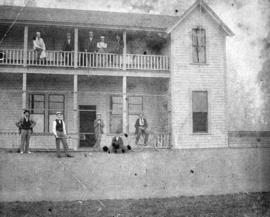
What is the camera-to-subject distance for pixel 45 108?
18844mm


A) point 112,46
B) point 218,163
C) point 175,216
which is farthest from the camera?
point 112,46

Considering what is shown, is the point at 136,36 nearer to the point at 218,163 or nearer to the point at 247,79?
the point at 247,79

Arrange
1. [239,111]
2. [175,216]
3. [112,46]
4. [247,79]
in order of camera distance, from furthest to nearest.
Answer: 1. [239,111]
2. [112,46]
3. [247,79]
4. [175,216]

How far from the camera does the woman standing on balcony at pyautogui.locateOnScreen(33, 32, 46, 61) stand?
1667 cm

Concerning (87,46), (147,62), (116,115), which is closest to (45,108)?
(116,115)

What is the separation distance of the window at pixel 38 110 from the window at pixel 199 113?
7792 millimetres

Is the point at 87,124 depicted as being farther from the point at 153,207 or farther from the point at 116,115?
the point at 153,207

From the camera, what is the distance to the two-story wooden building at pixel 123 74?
1762 centimetres

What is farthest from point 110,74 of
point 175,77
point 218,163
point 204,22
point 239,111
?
point 239,111

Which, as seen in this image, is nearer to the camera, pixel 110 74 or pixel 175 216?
pixel 175 216

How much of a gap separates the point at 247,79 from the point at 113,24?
26.1 ft

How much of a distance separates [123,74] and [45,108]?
4544 mm

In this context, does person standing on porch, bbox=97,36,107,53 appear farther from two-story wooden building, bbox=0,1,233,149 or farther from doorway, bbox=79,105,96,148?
doorway, bbox=79,105,96,148

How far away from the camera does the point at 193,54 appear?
736 inches
